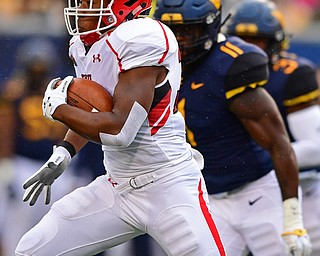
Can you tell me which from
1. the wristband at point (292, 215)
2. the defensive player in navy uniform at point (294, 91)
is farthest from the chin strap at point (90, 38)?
the defensive player in navy uniform at point (294, 91)

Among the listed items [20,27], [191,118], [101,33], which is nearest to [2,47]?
[20,27]

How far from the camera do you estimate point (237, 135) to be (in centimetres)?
461

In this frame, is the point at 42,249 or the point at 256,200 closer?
the point at 42,249

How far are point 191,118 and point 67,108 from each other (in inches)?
47.5

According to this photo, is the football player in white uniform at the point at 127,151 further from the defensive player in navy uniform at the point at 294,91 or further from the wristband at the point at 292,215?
the defensive player in navy uniform at the point at 294,91

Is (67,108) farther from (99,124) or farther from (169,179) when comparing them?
(169,179)

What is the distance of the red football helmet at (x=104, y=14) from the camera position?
360 centimetres

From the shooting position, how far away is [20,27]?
6949 mm

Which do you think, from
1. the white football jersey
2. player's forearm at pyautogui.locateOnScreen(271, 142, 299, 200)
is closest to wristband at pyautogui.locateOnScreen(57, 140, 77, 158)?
the white football jersey

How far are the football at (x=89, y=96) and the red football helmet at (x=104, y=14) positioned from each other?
185 mm

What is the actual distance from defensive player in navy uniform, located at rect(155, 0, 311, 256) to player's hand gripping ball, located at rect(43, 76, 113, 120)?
995 millimetres

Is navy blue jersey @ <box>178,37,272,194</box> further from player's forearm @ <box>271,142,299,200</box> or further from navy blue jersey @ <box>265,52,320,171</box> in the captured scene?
navy blue jersey @ <box>265,52,320,171</box>

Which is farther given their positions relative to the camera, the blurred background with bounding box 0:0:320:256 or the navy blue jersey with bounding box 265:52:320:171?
the blurred background with bounding box 0:0:320:256

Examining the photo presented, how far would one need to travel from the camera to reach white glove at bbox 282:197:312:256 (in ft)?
14.1
